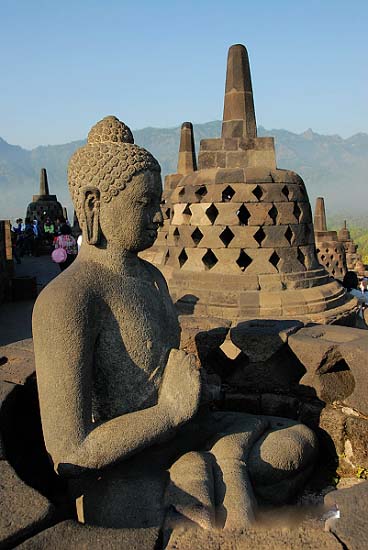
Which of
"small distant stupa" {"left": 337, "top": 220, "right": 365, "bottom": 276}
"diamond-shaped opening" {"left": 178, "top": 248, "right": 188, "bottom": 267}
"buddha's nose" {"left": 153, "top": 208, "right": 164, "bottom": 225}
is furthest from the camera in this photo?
"small distant stupa" {"left": 337, "top": 220, "right": 365, "bottom": 276}

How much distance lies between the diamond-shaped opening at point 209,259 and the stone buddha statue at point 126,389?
12.6ft

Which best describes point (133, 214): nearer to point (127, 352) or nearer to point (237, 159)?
point (127, 352)

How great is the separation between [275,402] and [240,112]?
426 cm

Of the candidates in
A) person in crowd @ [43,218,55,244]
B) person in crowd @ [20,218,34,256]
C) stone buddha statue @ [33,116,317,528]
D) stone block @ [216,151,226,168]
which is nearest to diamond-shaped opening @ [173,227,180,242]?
stone block @ [216,151,226,168]

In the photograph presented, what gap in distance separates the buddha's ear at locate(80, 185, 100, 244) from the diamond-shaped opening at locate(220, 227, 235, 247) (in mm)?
3980

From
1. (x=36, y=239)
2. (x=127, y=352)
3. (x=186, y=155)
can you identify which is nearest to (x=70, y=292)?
(x=127, y=352)

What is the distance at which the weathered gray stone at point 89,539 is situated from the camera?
4.13ft

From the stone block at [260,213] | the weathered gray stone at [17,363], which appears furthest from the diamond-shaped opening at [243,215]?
the weathered gray stone at [17,363]

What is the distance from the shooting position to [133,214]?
1838mm

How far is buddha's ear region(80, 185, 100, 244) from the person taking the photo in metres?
1.81

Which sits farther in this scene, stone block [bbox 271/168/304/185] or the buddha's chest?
stone block [bbox 271/168/304/185]

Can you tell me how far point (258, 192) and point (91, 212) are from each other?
4.18 m

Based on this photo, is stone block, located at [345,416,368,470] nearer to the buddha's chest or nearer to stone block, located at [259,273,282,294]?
the buddha's chest

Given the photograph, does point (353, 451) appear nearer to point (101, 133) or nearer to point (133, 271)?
point (133, 271)
